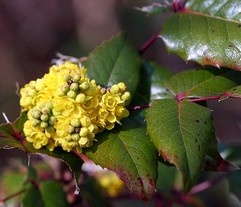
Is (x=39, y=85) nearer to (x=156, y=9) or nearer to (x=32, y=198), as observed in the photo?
(x=32, y=198)

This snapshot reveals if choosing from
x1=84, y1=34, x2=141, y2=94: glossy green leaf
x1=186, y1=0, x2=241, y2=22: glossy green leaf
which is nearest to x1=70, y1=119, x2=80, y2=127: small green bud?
x1=84, y1=34, x2=141, y2=94: glossy green leaf

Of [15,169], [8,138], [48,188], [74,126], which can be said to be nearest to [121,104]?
[74,126]

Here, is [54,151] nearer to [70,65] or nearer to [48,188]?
[70,65]

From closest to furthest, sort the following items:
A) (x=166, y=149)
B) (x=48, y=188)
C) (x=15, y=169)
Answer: (x=166, y=149) < (x=48, y=188) < (x=15, y=169)

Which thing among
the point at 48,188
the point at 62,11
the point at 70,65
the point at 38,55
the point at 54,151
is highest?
the point at 70,65

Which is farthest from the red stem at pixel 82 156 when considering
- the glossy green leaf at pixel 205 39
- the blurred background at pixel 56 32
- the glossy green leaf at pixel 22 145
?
the blurred background at pixel 56 32
